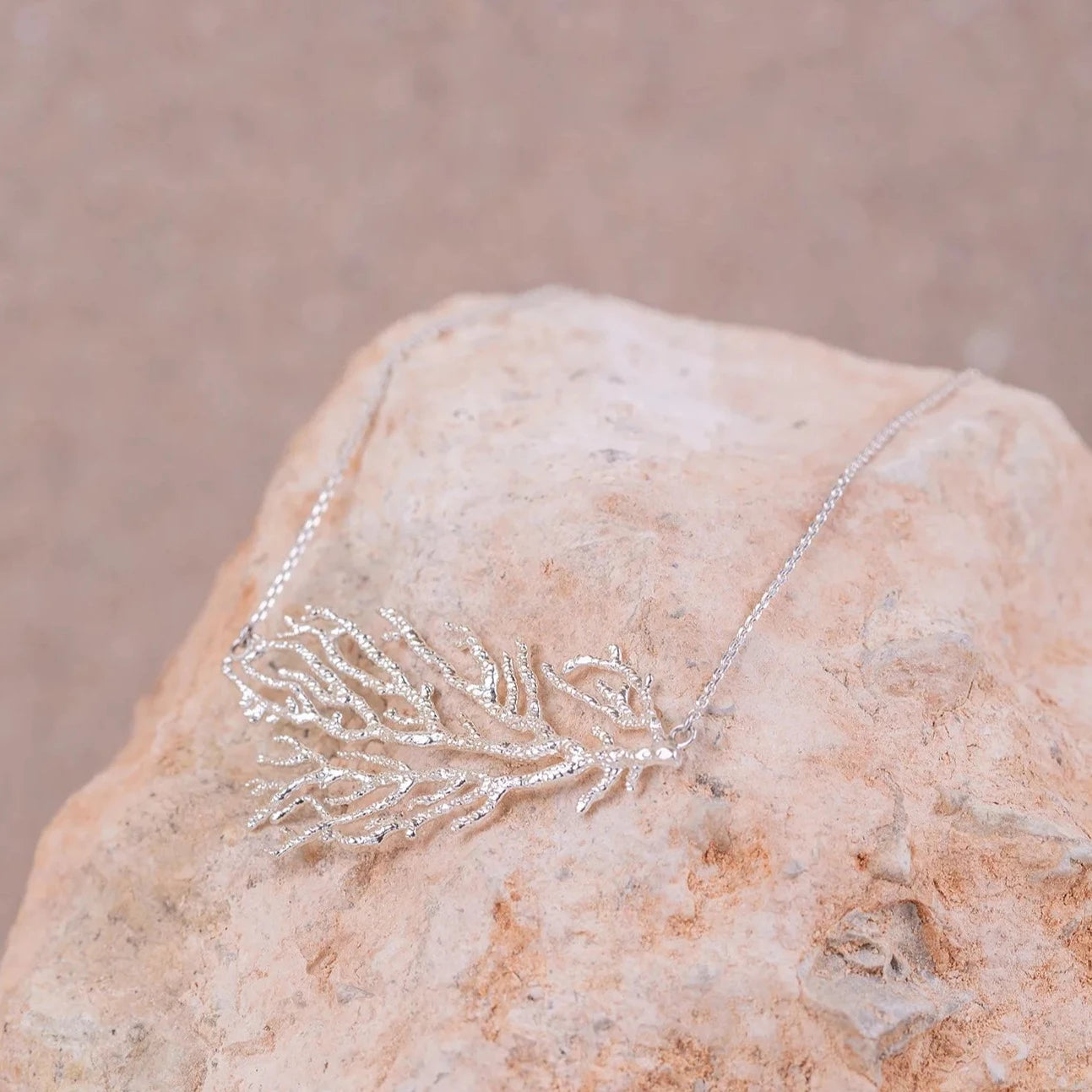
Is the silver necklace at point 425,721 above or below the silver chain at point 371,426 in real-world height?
below

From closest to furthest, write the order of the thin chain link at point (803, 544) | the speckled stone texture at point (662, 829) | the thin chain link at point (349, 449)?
the speckled stone texture at point (662, 829)
the thin chain link at point (803, 544)
the thin chain link at point (349, 449)

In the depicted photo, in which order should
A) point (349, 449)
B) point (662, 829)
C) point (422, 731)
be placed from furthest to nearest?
point (349, 449) → point (422, 731) → point (662, 829)

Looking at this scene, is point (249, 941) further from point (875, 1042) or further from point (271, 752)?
point (875, 1042)

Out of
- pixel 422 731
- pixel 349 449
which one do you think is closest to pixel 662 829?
pixel 422 731

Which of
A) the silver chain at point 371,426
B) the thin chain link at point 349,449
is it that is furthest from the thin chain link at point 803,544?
the thin chain link at point 349,449

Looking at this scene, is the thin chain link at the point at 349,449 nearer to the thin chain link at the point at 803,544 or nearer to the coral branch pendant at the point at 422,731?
the coral branch pendant at the point at 422,731

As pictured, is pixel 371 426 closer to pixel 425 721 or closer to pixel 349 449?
pixel 349 449

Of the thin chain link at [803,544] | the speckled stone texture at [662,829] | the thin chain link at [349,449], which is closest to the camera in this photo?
the speckled stone texture at [662,829]
